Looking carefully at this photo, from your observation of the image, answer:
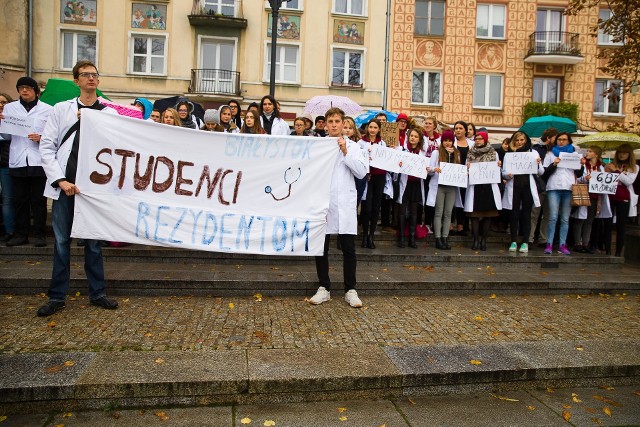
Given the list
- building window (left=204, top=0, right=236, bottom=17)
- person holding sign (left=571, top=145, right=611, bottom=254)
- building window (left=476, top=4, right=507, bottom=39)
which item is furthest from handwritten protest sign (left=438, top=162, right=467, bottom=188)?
building window (left=476, top=4, right=507, bottom=39)

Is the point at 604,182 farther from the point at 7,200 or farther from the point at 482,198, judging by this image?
the point at 7,200

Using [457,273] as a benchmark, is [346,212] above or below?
above

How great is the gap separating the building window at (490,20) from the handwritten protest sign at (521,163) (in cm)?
2036

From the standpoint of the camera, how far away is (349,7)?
26.9m

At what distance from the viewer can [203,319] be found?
18.3 ft

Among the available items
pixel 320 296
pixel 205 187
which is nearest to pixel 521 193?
pixel 320 296

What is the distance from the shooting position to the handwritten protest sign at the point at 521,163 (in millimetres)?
9484

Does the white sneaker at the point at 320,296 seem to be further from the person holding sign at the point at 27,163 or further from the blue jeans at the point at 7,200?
the blue jeans at the point at 7,200

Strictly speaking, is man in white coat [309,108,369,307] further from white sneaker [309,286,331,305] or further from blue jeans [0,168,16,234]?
blue jeans [0,168,16,234]

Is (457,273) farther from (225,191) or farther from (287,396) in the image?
(287,396)

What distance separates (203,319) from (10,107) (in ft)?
15.4

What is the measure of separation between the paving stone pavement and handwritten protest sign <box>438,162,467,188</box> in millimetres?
2897

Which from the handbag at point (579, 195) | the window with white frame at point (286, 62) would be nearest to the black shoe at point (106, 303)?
the handbag at point (579, 195)

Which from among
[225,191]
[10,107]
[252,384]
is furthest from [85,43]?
[252,384]
